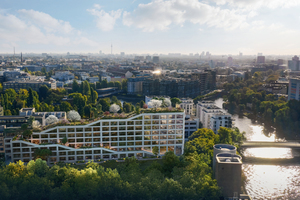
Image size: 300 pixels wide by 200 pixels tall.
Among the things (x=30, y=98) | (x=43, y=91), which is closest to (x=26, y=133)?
(x=30, y=98)

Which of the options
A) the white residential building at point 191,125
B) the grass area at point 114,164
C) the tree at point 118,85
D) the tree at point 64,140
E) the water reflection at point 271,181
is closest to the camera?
the water reflection at point 271,181

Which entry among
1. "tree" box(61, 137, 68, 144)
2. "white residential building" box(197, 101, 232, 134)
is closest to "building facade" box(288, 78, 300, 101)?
"white residential building" box(197, 101, 232, 134)

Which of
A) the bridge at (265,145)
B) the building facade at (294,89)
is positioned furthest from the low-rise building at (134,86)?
the bridge at (265,145)

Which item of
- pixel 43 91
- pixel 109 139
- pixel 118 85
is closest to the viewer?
pixel 109 139

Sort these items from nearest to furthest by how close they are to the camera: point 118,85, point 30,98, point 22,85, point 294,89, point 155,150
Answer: point 155,150, point 30,98, point 294,89, point 22,85, point 118,85

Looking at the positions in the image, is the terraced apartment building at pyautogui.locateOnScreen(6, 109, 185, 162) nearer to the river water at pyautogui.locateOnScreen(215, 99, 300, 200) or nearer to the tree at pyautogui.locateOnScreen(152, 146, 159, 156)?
the tree at pyautogui.locateOnScreen(152, 146, 159, 156)

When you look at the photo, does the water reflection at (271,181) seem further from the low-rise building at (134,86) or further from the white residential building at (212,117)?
the low-rise building at (134,86)

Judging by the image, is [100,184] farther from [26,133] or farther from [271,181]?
[271,181]

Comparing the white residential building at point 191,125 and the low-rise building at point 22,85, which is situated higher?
the low-rise building at point 22,85

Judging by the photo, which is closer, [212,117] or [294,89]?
[212,117]
